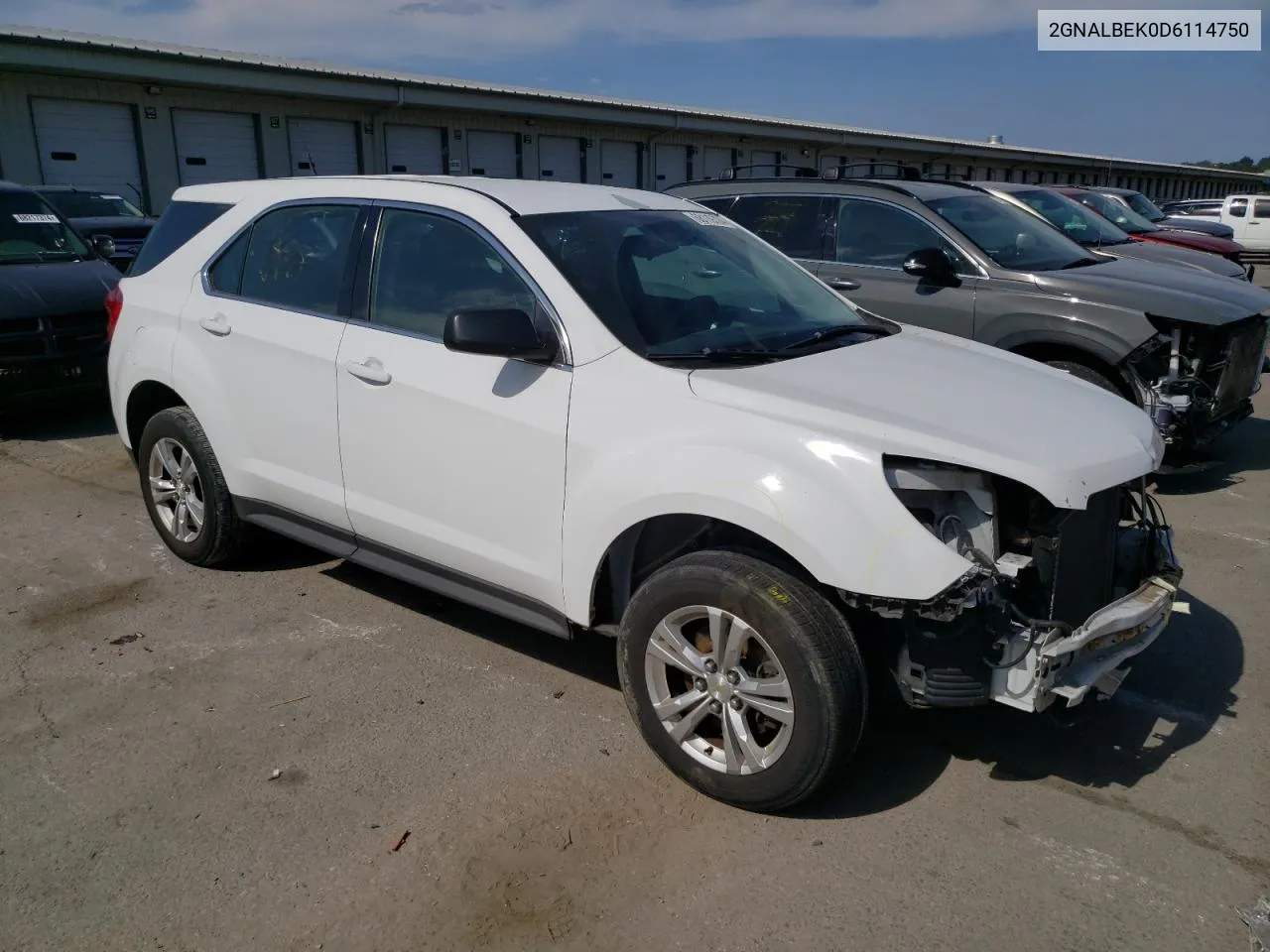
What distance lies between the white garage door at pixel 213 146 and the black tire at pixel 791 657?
65.0 feet

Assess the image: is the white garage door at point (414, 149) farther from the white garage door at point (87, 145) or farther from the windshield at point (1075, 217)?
the windshield at point (1075, 217)

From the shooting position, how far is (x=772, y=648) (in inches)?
A: 116

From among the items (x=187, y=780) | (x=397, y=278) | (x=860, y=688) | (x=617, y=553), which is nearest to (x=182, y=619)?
(x=187, y=780)

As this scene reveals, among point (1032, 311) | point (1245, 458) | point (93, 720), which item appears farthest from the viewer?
point (1245, 458)

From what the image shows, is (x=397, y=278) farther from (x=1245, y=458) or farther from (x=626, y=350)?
(x=1245, y=458)

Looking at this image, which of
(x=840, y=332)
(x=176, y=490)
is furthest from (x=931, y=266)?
(x=176, y=490)

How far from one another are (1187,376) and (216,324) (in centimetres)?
554

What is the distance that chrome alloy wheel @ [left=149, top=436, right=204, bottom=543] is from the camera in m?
4.91

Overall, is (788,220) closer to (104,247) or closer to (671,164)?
(104,247)

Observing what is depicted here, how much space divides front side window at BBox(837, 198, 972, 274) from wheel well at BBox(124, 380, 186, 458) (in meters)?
4.67

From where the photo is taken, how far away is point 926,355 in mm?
3818

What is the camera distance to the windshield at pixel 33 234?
27.2ft

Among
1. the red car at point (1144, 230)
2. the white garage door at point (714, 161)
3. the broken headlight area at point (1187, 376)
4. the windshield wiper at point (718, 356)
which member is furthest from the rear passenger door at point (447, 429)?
the white garage door at point (714, 161)

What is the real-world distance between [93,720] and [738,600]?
2.44 metres
